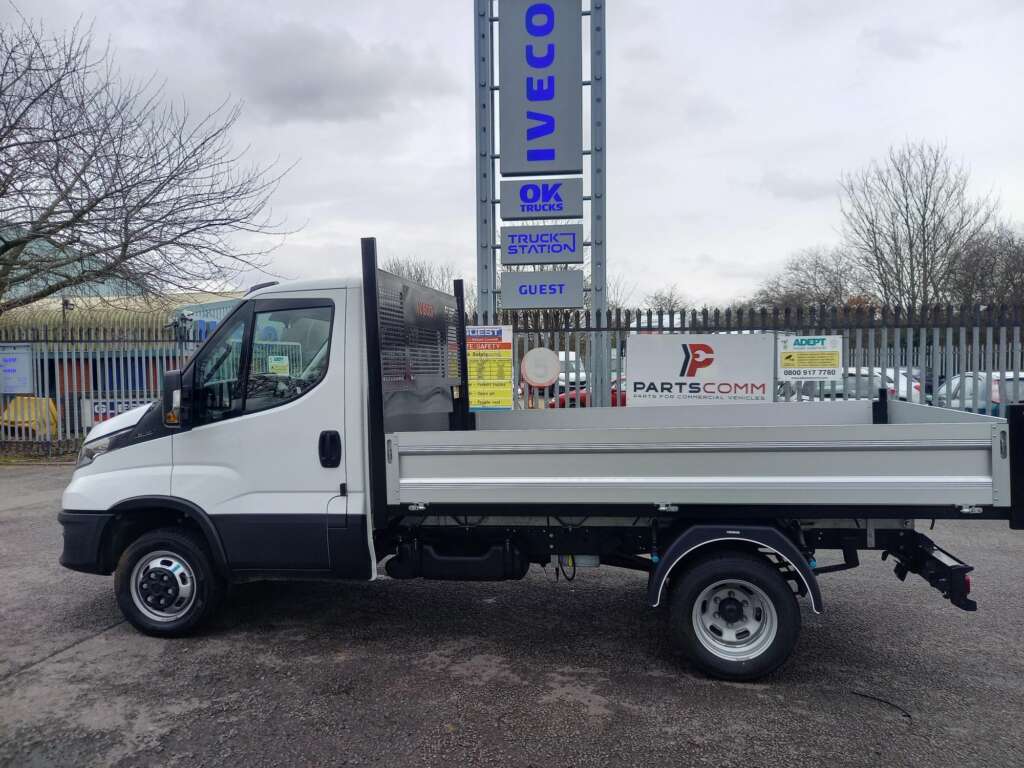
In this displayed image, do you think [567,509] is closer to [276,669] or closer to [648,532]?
[648,532]

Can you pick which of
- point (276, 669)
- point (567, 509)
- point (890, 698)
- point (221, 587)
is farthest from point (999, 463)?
point (221, 587)

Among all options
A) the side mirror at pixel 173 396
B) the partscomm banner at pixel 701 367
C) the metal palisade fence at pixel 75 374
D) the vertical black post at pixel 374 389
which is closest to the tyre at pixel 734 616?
the vertical black post at pixel 374 389

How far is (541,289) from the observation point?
12023 millimetres

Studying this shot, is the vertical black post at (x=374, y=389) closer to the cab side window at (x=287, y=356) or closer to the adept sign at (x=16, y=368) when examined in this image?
the cab side window at (x=287, y=356)

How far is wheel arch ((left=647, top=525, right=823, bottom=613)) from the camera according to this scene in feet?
14.0

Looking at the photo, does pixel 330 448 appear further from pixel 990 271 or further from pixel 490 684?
pixel 990 271

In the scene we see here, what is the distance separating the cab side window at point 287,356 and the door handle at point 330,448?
1.03 feet

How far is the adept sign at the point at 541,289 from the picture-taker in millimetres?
11992

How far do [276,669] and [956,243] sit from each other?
29.2 m

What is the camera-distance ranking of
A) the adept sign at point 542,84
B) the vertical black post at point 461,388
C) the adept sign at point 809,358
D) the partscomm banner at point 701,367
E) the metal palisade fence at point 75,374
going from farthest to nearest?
1. the metal palisade fence at point 75,374
2. the adept sign at point 542,84
3. the adept sign at point 809,358
4. the partscomm banner at point 701,367
5. the vertical black post at point 461,388

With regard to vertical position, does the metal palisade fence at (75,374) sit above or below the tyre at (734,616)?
above

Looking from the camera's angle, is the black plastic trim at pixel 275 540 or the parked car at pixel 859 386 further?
the parked car at pixel 859 386

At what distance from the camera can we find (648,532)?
472 cm

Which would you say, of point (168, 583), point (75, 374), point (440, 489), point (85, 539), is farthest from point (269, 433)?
point (75, 374)
